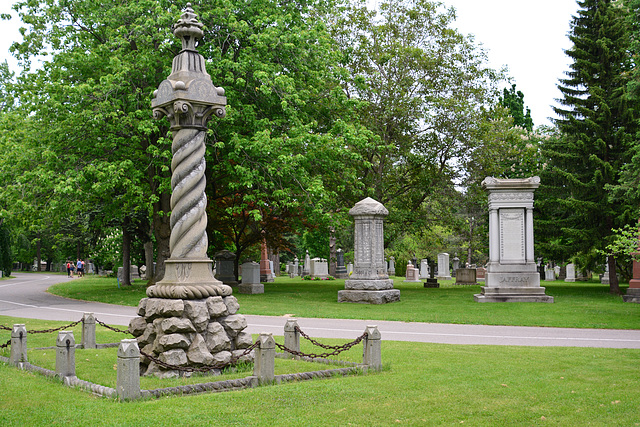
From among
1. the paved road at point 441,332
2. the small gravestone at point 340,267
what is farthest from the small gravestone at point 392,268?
the paved road at point 441,332

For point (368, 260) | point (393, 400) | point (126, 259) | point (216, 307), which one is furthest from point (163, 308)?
point (126, 259)

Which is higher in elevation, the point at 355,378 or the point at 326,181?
the point at 326,181

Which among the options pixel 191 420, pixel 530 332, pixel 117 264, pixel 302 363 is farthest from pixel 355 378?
pixel 117 264

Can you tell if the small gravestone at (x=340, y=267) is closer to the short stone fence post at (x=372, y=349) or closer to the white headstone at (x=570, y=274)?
the white headstone at (x=570, y=274)

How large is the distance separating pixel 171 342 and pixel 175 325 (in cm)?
25

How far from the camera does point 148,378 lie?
8.85 metres

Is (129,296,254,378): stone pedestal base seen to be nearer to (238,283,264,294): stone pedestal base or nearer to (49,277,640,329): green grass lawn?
(49,277,640,329): green grass lawn

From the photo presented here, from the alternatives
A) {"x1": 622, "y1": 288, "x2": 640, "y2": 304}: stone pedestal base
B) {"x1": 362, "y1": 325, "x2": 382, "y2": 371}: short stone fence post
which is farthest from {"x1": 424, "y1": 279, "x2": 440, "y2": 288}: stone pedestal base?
{"x1": 362, "y1": 325, "x2": 382, "y2": 371}: short stone fence post

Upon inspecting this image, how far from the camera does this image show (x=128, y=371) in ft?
23.6

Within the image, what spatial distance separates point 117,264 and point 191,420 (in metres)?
43.6

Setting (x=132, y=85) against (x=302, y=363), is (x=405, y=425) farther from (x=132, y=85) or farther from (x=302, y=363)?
(x=132, y=85)

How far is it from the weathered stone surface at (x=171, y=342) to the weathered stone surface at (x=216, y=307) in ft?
1.95

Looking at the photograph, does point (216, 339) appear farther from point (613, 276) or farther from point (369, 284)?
point (613, 276)

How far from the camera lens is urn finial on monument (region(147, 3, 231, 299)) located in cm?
955
